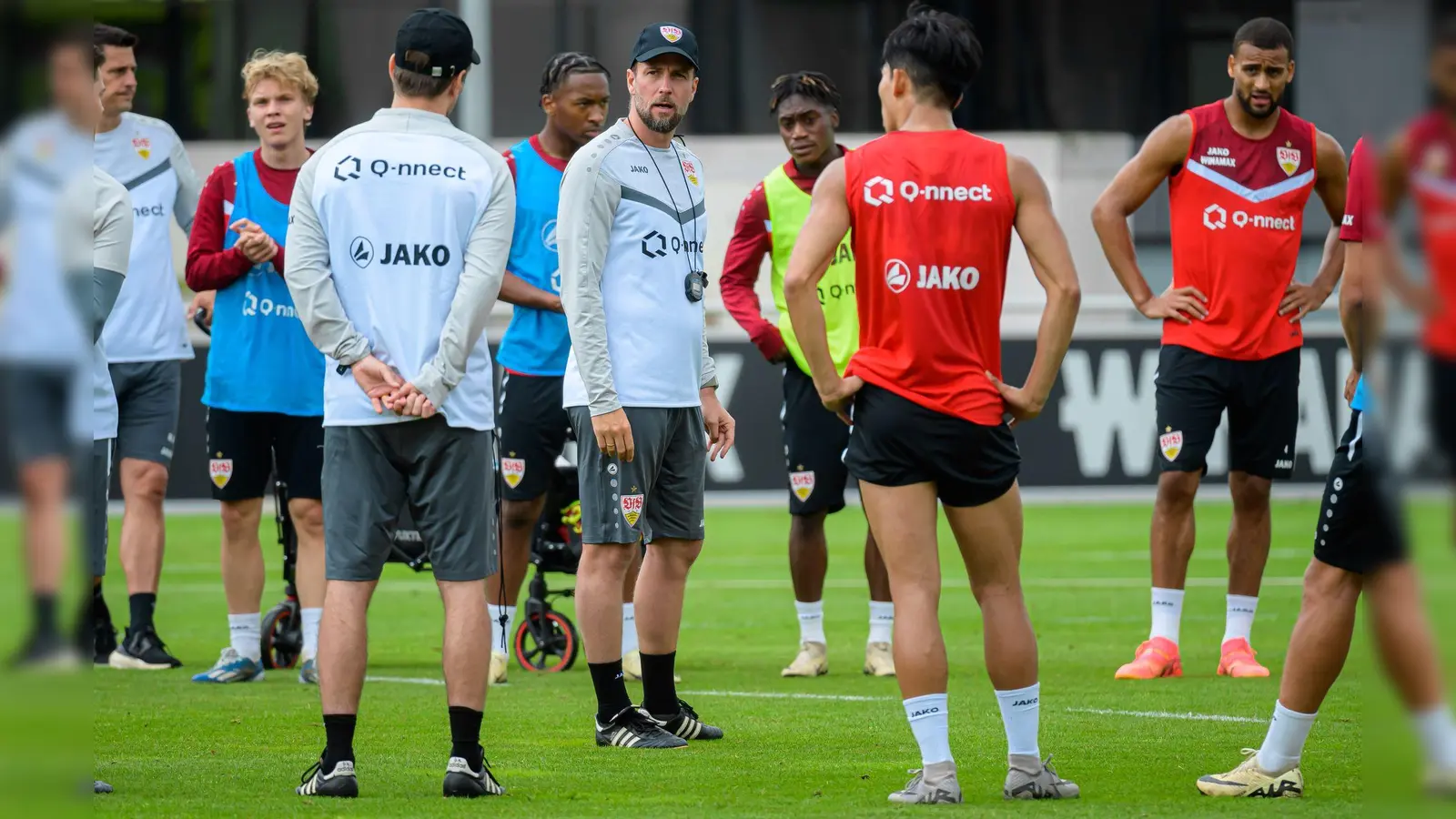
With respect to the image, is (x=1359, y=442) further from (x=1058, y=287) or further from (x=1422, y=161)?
(x=1422, y=161)

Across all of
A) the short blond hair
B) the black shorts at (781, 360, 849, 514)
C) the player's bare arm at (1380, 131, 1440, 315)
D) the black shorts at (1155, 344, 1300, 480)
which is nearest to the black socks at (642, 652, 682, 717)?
the black shorts at (781, 360, 849, 514)

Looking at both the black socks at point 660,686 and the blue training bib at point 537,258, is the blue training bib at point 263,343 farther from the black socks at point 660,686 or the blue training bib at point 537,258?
the black socks at point 660,686

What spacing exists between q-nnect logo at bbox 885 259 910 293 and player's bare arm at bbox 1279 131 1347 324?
3.44 m

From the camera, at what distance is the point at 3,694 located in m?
2.45

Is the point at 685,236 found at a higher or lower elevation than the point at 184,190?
lower

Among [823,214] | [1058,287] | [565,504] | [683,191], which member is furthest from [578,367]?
[565,504]

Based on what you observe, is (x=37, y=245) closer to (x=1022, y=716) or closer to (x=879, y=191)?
(x=879, y=191)

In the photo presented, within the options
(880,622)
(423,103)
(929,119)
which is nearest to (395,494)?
(423,103)

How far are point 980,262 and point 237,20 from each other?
22240mm

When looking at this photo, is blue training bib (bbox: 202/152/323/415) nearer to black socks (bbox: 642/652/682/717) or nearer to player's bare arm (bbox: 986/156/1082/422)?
black socks (bbox: 642/652/682/717)

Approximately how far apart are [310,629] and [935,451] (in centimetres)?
392

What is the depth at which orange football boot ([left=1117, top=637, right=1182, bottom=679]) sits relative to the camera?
7984mm

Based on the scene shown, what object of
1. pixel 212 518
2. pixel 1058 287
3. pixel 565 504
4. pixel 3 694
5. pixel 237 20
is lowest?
pixel 212 518

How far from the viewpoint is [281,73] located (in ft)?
26.2
